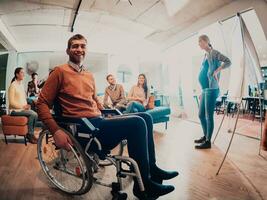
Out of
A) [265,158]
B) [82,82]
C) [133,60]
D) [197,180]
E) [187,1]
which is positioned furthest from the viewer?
[133,60]

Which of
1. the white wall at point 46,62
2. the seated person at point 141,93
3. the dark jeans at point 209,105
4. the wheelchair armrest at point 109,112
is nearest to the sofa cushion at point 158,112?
the seated person at point 141,93

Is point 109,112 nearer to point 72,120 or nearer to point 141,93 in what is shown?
point 72,120

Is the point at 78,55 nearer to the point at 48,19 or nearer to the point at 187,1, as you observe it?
the point at 187,1

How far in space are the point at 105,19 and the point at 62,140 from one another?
4.76 metres

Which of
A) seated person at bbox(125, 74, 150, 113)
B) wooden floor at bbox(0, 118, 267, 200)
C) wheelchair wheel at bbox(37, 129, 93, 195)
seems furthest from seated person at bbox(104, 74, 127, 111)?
wheelchair wheel at bbox(37, 129, 93, 195)

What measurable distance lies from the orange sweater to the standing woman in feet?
5.88

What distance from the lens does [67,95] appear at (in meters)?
1.61

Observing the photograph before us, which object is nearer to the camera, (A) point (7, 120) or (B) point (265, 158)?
(B) point (265, 158)

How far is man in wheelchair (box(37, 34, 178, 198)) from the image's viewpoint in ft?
4.64

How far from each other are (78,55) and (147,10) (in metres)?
3.56

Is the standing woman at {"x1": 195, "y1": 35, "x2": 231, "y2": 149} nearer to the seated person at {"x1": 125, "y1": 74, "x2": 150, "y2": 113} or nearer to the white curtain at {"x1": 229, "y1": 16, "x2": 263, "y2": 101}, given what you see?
the white curtain at {"x1": 229, "y1": 16, "x2": 263, "y2": 101}

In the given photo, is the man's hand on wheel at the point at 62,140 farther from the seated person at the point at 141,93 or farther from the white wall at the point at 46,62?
the white wall at the point at 46,62

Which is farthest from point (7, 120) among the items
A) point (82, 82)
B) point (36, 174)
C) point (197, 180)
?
point (197, 180)

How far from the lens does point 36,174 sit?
6.96 ft
